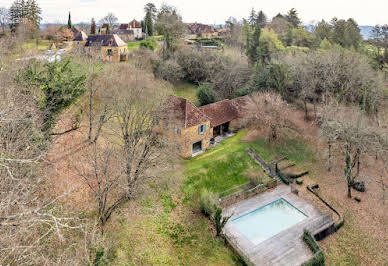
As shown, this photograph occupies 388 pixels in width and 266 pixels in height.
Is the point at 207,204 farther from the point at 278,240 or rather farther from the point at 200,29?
the point at 200,29

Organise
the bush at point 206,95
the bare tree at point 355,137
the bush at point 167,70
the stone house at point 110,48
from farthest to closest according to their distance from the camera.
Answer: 1. the stone house at point 110,48
2. the bush at point 167,70
3. the bush at point 206,95
4. the bare tree at point 355,137

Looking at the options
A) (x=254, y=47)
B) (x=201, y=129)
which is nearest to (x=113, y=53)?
(x=254, y=47)

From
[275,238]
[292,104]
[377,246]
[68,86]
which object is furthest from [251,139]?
[68,86]

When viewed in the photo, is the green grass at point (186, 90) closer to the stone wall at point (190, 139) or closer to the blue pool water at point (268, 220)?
the stone wall at point (190, 139)

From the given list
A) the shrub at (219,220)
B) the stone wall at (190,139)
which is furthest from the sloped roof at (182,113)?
the shrub at (219,220)

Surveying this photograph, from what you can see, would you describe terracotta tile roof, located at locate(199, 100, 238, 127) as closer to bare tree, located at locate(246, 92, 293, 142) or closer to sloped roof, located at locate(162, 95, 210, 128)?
bare tree, located at locate(246, 92, 293, 142)

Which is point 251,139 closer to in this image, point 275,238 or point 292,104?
point 292,104

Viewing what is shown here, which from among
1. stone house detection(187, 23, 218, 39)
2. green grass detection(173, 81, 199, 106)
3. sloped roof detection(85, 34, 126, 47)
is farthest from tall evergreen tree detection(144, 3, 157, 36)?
green grass detection(173, 81, 199, 106)
